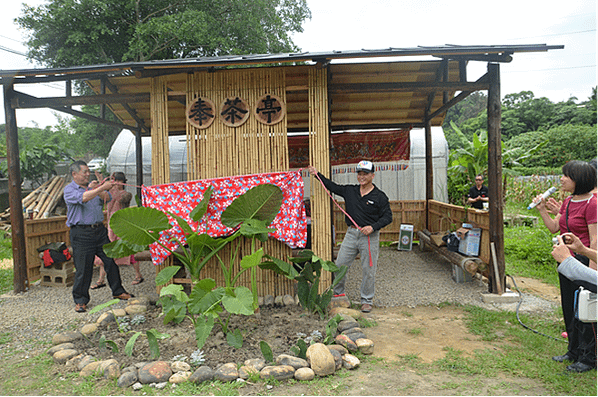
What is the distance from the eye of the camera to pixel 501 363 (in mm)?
3201

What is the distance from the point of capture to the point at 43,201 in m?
6.78

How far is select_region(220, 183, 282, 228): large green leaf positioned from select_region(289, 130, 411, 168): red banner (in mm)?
4226

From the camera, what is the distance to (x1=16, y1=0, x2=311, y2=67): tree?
12039 millimetres

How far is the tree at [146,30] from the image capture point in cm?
1204

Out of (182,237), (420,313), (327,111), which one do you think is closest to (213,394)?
(182,237)

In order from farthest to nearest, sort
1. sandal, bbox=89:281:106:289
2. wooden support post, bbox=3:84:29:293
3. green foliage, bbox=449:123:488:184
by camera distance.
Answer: green foliage, bbox=449:123:488:184 → sandal, bbox=89:281:106:289 → wooden support post, bbox=3:84:29:293

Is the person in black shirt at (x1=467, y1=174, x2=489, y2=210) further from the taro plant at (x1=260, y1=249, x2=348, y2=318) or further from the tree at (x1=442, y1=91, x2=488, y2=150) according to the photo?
the tree at (x1=442, y1=91, x2=488, y2=150)

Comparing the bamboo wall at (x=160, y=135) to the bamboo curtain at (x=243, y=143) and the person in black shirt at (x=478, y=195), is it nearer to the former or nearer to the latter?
the bamboo curtain at (x=243, y=143)

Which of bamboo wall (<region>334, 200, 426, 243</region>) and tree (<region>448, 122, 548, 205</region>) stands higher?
tree (<region>448, 122, 548, 205</region>)

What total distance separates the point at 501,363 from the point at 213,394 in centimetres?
233

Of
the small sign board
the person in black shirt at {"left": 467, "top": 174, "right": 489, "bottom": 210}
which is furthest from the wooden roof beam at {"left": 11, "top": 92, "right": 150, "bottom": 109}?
the person in black shirt at {"left": 467, "top": 174, "right": 489, "bottom": 210}

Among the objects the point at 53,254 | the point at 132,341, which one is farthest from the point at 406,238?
the point at 53,254

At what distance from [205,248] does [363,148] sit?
510 cm

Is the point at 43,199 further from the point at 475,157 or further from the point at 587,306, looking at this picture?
the point at 475,157
